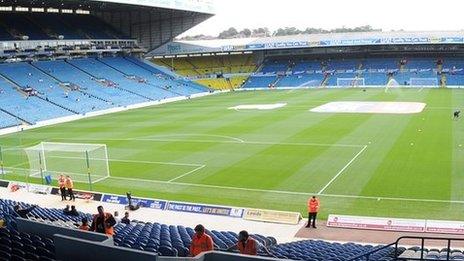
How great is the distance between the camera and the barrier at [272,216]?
773 inches

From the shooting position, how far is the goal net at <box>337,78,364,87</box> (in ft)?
264

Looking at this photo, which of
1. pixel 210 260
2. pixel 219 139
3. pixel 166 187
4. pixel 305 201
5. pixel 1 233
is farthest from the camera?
pixel 219 139

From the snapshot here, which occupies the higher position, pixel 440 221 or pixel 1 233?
pixel 1 233

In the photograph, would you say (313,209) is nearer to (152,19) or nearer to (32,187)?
(32,187)

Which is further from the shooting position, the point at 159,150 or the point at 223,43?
the point at 223,43

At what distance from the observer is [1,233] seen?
1038 cm

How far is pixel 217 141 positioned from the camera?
123ft

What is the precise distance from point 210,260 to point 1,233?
5.25 m

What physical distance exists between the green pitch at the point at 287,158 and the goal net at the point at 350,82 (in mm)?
26861

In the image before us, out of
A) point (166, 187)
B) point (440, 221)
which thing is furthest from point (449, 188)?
point (166, 187)

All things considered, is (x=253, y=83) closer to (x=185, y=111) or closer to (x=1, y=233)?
(x=185, y=111)

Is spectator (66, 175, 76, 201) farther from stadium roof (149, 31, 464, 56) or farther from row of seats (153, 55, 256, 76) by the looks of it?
row of seats (153, 55, 256, 76)

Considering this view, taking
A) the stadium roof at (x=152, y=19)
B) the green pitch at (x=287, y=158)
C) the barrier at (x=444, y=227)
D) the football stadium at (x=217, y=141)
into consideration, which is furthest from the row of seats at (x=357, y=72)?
the barrier at (x=444, y=227)

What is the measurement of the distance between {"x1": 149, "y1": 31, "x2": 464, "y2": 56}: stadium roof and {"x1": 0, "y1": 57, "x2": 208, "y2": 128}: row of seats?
7.88m
